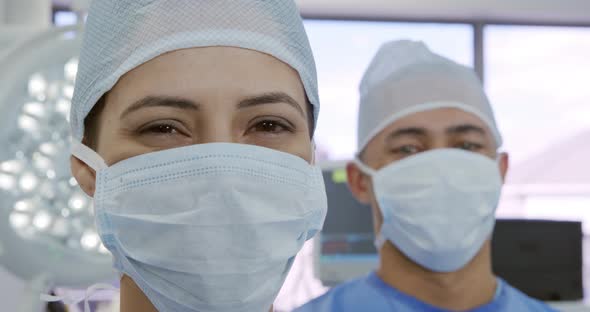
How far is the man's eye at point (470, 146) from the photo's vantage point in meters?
1.70

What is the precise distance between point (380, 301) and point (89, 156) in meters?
0.98

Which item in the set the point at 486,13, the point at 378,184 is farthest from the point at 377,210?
the point at 486,13

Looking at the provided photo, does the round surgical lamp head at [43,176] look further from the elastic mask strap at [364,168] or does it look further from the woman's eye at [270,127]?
the elastic mask strap at [364,168]

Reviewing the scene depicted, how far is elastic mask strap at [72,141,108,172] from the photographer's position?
1007 millimetres

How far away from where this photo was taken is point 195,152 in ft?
3.06

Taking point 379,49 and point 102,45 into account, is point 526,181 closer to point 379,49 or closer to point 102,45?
point 379,49

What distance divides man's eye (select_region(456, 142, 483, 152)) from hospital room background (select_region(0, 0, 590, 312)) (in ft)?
1.43

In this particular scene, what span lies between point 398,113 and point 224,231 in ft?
3.03

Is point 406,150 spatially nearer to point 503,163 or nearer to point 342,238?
point 503,163

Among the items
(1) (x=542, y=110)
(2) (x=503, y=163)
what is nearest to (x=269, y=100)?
(2) (x=503, y=163)

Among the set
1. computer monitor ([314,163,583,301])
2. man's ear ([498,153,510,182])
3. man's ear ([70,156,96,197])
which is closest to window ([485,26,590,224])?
computer monitor ([314,163,583,301])

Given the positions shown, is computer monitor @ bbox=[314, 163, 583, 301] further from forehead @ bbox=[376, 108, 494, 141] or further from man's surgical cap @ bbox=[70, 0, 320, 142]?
man's surgical cap @ bbox=[70, 0, 320, 142]

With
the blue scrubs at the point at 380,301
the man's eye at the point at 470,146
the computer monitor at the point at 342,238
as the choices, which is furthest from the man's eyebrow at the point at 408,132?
the computer monitor at the point at 342,238

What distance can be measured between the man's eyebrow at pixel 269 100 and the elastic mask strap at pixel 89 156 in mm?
251
